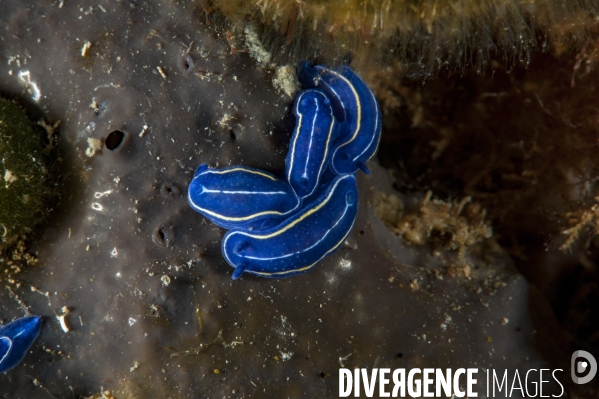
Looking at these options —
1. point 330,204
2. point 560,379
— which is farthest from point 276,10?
point 560,379

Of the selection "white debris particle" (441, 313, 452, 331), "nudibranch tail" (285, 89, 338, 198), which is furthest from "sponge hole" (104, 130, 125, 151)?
"white debris particle" (441, 313, 452, 331)

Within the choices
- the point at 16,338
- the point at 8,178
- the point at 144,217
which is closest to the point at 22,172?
the point at 8,178

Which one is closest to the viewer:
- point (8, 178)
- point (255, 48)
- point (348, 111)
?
point (8, 178)

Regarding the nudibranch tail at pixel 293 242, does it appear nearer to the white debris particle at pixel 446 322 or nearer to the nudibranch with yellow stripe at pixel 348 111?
the nudibranch with yellow stripe at pixel 348 111

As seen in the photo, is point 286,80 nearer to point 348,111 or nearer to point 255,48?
point 255,48

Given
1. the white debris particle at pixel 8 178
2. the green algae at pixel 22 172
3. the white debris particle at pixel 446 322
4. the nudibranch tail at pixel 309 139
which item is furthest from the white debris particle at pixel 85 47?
the white debris particle at pixel 446 322

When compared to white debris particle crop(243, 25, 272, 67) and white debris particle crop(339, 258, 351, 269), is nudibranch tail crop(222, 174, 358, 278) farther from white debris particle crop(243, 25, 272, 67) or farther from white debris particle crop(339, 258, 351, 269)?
white debris particle crop(243, 25, 272, 67)

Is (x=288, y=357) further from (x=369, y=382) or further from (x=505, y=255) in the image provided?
(x=505, y=255)
